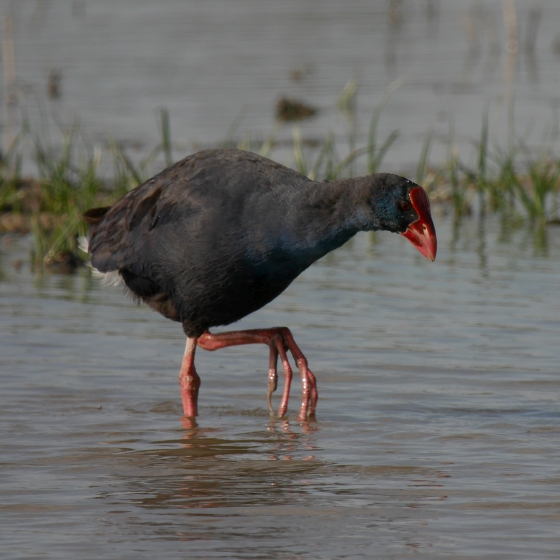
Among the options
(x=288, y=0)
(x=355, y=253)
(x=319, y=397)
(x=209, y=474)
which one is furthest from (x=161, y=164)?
(x=288, y=0)

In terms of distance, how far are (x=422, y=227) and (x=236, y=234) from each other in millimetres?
712

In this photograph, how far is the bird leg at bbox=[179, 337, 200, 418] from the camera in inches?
204

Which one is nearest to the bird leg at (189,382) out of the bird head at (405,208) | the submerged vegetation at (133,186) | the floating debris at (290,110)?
the bird head at (405,208)

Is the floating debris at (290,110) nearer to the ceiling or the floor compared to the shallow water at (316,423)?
nearer to the ceiling

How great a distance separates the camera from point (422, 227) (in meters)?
4.62

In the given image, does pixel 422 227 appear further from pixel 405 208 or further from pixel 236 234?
pixel 236 234

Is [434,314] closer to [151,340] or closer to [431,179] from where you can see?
[151,340]

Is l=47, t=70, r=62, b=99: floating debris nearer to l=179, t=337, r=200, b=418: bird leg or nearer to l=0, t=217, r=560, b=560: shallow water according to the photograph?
l=0, t=217, r=560, b=560: shallow water

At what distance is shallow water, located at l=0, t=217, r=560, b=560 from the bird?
33 centimetres

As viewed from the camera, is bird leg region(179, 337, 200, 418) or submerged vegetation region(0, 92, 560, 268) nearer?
bird leg region(179, 337, 200, 418)

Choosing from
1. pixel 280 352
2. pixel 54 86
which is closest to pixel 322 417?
pixel 280 352

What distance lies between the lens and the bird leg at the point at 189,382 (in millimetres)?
5184

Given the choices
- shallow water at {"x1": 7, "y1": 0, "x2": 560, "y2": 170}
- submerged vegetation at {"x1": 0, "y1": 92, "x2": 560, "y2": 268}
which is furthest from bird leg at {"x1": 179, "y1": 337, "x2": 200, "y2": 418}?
shallow water at {"x1": 7, "y1": 0, "x2": 560, "y2": 170}

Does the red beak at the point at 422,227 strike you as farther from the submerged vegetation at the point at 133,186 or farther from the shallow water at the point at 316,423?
the submerged vegetation at the point at 133,186
